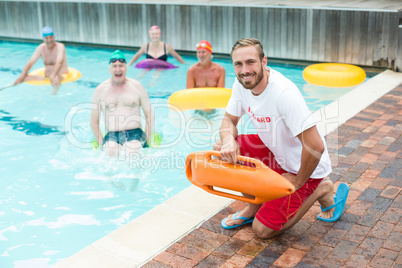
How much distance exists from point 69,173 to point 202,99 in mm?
1960

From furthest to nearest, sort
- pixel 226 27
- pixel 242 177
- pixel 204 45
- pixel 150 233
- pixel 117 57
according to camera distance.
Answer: pixel 226 27, pixel 204 45, pixel 117 57, pixel 150 233, pixel 242 177

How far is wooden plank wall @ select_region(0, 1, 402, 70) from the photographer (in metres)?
8.25

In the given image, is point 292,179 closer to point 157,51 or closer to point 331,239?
point 331,239

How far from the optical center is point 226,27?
9727 millimetres

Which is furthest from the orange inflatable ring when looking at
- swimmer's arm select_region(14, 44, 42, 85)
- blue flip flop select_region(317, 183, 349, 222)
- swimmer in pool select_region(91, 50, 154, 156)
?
swimmer's arm select_region(14, 44, 42, 85)

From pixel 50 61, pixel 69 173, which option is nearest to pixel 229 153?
pixel 69 173

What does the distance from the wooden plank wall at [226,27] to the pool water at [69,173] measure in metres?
1.33

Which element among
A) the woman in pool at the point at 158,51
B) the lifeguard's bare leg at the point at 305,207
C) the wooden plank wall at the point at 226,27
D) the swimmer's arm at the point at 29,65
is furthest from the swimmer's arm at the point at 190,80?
the lifeguard's bare leg at the point at 305,207

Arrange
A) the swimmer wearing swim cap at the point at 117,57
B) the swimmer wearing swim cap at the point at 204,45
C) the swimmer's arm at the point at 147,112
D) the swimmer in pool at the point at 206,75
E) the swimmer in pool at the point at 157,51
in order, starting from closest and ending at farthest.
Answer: the swimmer wearing swim cap at the point at 117,57
the swimmer's arm at the point at 147,112
the swimmer wearing swim cap at the point at 204,45
the swimmer in pool at the point at 206,75
the swimmer in pool at the point at 157,51

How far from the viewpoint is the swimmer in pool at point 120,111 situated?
15.9 ft

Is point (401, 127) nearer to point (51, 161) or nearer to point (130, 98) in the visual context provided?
point (130, 98)

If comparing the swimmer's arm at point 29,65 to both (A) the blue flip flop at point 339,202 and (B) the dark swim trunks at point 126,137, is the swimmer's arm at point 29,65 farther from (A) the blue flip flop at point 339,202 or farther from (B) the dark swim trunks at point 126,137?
Result: (A) the blue flip flop at point 339,202

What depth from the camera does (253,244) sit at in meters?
2.93

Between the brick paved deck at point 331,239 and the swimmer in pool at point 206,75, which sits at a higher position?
the swimmer in pool at point 206,75
